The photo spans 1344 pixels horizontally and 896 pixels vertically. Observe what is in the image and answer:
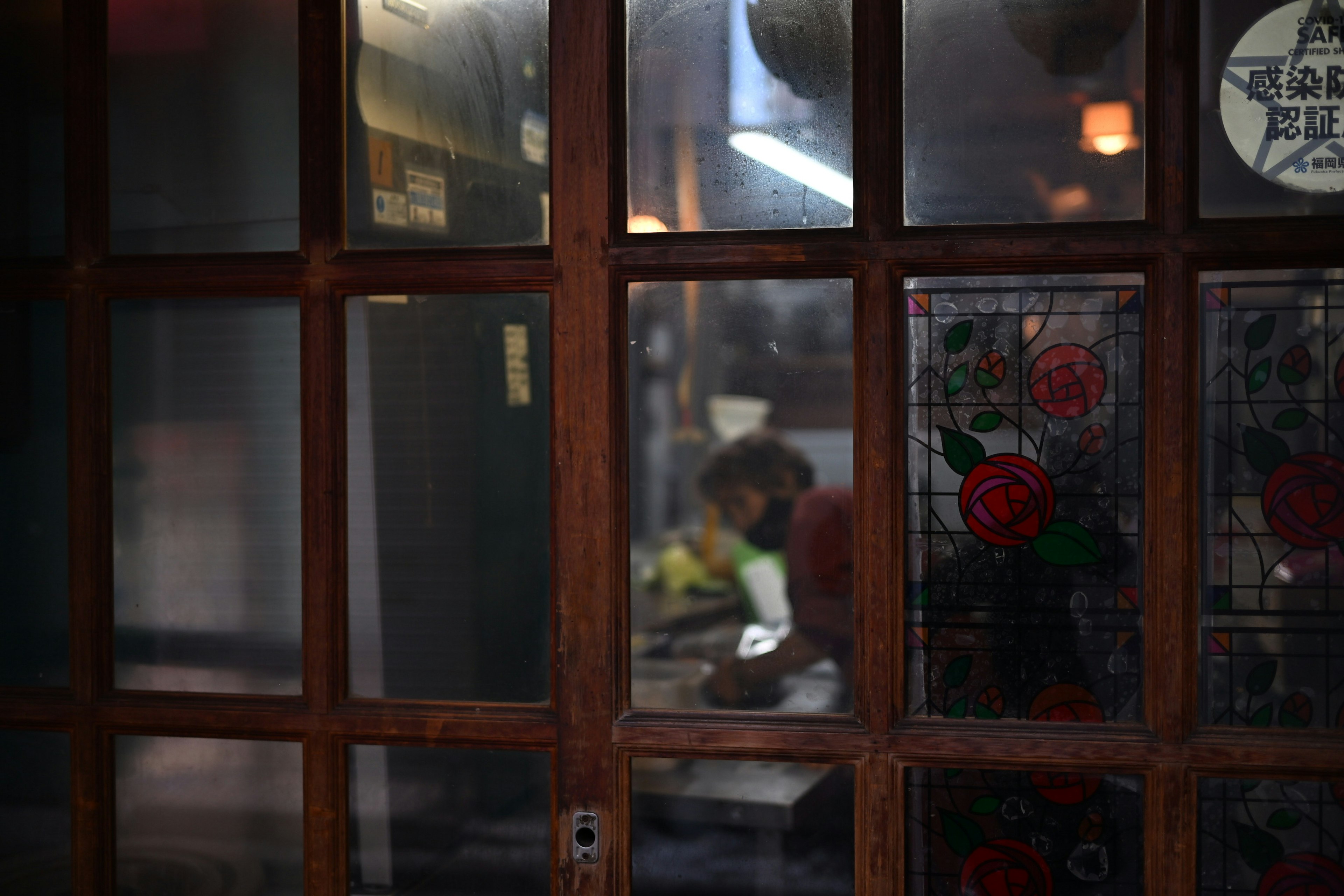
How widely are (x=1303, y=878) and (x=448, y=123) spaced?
196 centimetres

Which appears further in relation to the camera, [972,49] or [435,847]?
[435,847]

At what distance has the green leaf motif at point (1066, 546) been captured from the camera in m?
1.63

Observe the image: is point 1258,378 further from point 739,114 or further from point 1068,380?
point 739,114

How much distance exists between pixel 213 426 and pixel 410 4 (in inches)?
34.2

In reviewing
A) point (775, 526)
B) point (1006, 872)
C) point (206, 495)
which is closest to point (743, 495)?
point (775, 526)

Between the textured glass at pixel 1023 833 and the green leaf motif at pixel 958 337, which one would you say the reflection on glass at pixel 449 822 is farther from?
the green leaf motif at pixel 958 337

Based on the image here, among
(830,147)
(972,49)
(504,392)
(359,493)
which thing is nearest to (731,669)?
(504,392)

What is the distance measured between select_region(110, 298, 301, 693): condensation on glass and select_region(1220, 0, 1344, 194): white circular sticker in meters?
1.68

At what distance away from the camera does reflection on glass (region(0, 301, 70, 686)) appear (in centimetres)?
187

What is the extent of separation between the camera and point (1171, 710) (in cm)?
160

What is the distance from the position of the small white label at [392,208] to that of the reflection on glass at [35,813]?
1173 mm

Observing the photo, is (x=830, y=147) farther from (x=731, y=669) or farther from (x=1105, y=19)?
(x=731, y=669)

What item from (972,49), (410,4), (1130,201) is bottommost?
(1130,201)

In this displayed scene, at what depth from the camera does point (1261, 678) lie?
160cm
